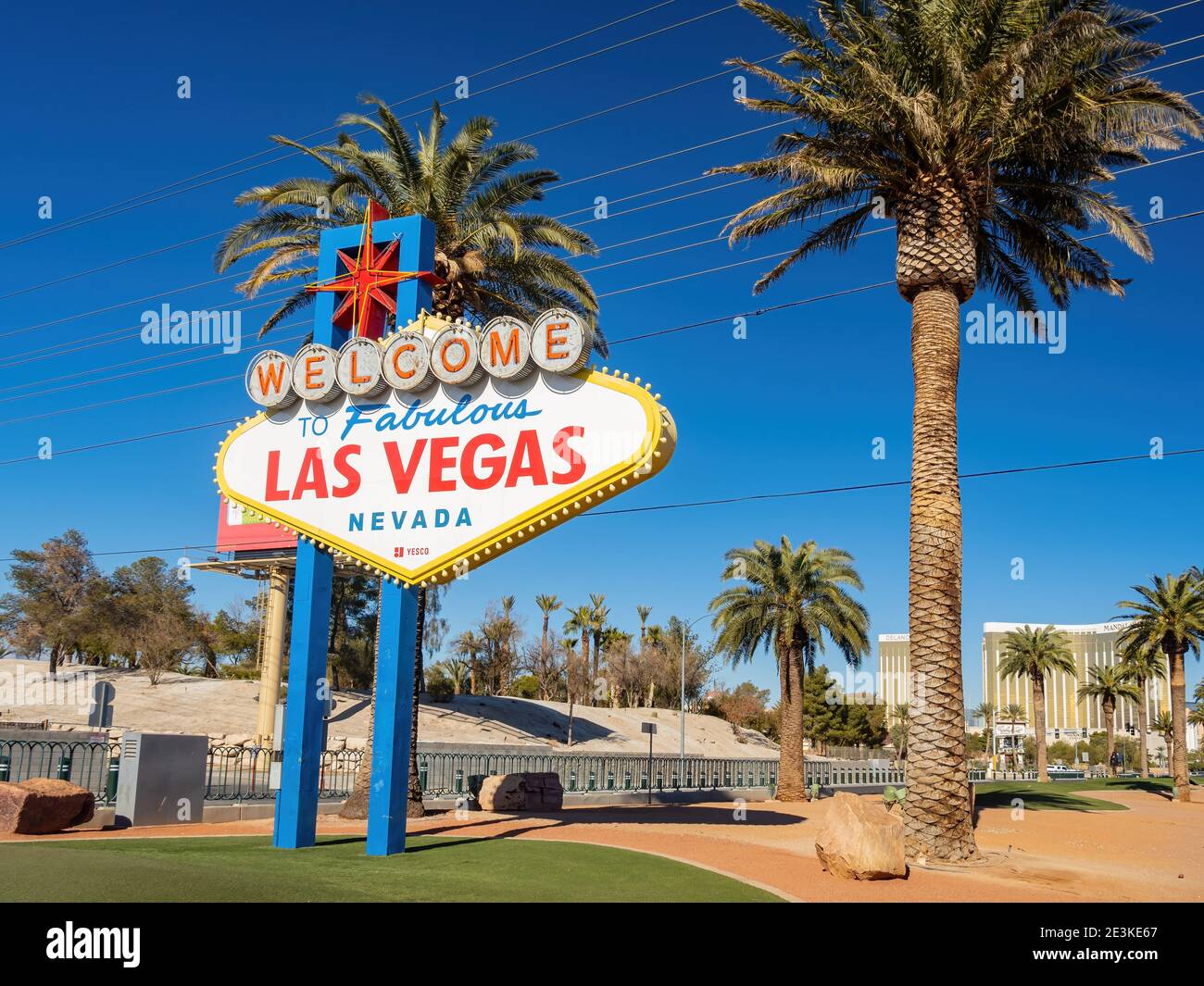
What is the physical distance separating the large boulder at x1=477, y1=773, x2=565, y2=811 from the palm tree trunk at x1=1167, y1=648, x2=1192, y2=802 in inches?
1303

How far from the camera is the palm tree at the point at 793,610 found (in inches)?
1430

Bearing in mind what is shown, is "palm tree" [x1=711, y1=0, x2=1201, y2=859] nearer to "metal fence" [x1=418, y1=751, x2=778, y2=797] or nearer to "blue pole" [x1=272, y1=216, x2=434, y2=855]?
"blue pole" [x1=272, y1=216, x2=434, y2=855]

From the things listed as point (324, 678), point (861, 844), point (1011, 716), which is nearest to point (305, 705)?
point (324, 678)

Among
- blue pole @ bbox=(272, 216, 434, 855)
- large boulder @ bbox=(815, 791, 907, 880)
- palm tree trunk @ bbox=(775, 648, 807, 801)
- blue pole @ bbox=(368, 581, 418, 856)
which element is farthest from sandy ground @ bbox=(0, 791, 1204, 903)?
palm tree trunk @ bbox=(775, 648, 807, 801)

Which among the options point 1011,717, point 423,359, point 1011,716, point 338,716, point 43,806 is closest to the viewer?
point 423,359

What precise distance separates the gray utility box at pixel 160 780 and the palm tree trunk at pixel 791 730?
21.7m

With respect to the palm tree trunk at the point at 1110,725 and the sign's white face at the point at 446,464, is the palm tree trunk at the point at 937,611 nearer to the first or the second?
the sign's white face at the point at 446,464

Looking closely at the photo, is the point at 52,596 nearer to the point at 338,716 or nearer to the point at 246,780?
the point at 338,716

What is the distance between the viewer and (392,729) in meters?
14.1
